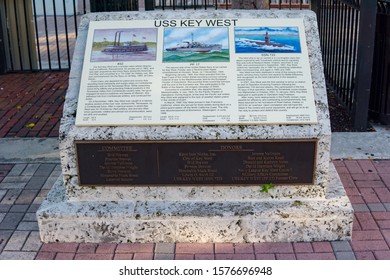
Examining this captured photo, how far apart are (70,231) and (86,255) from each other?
239mm

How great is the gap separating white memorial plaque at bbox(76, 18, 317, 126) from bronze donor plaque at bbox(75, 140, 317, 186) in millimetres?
160

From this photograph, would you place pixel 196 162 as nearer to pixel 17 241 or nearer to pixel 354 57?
pixel 17 241

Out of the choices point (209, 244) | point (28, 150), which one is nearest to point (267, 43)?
point (209, 244)

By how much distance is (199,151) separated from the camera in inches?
162

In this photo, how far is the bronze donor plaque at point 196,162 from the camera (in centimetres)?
409

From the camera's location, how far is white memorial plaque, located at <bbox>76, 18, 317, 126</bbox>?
412cm

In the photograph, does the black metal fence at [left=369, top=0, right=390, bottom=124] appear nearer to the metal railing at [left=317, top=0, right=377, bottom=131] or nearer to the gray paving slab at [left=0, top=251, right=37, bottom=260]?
the metal railing at [left=317, top=0, right=377, bottom=131]

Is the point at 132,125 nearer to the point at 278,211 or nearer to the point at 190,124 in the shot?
the point at 190,124

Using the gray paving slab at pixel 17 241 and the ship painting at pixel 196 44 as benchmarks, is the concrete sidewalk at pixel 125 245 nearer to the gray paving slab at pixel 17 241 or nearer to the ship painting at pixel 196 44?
the gray paving slab at pixel 17 241

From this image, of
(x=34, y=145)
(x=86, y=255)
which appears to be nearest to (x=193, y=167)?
(x=86, y=255)

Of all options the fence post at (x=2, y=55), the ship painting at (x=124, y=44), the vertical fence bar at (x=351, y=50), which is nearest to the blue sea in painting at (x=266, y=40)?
the ship painting at (x=124, y=44)

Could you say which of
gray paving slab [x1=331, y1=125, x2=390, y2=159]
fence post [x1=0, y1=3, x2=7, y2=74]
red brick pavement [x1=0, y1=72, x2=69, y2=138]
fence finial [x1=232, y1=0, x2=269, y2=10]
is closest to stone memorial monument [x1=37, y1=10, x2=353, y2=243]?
gray paving slab [x1=331, y1=125, x2=390, y2=159]

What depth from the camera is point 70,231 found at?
13.7ft

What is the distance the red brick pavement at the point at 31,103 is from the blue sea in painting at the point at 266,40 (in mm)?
2871
